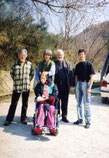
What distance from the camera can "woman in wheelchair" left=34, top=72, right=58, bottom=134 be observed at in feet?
12.4

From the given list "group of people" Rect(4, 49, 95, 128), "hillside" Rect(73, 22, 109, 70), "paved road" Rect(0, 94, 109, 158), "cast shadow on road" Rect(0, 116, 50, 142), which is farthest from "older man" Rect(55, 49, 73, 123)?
"hillside" Rect(73, 22, 109, 70)

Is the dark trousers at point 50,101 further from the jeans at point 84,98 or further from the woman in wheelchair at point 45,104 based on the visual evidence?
the jeans at point 84,98

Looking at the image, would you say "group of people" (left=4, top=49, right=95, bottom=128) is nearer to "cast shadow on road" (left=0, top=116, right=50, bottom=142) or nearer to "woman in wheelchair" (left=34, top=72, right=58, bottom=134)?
"woman in wheelchair" (left=34, top=72, right=58, bottom=134)

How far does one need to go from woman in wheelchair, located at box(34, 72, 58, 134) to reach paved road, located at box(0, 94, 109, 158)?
26 centimetres

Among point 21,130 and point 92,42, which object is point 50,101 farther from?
point 92,42

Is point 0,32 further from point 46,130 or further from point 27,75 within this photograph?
point 46,130

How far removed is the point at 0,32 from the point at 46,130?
19.3 ft

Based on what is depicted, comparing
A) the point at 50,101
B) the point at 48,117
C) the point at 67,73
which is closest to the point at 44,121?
the point at 48,117

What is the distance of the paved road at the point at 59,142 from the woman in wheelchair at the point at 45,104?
259 mm

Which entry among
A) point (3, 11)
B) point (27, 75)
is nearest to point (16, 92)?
point (27, 75)

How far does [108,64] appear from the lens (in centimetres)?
900

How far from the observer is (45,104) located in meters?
3.99

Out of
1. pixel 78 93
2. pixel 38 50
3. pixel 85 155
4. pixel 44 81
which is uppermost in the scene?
pixel 38 50

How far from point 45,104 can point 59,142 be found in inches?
32.5
